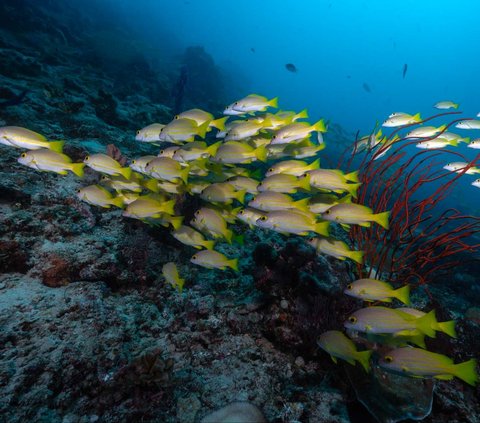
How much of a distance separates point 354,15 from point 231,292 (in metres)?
229

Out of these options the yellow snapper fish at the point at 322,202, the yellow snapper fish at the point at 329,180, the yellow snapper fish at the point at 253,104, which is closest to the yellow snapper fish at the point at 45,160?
the yellow snapper fish at the point at 253,104

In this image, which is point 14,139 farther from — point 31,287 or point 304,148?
point 304,148

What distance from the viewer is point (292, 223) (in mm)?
3070

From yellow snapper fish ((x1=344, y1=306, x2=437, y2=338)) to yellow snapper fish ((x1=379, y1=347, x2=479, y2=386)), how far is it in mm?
197

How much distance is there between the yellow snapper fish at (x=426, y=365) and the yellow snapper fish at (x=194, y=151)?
10.0 ft

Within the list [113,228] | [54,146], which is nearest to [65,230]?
[113,228]

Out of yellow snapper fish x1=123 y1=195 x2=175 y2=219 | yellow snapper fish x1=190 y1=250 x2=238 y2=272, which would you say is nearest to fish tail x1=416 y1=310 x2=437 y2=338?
yellow snapper fish x1=190 y1=250 x2=238 y2=272

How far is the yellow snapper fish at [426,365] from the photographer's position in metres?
2.13

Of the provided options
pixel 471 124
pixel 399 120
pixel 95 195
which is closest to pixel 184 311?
pixel 95 195

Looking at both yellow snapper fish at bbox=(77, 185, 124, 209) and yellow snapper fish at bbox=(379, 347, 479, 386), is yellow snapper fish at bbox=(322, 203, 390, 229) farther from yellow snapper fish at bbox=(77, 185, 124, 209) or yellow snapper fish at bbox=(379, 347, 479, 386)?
yellow snapper fish at bbox=(77, 185, 124, 209)

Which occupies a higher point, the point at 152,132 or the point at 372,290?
the point at 152,132

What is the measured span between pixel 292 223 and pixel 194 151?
176 centimetres

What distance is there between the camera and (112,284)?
12.7 feet

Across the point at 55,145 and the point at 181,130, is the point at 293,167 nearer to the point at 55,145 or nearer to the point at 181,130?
the point at 181,130
